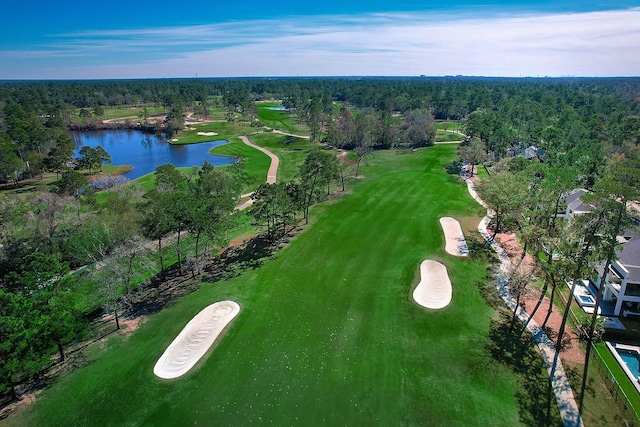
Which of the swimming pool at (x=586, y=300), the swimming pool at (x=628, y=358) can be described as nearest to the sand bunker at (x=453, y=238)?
the swimming pool at (x=586, y=300)

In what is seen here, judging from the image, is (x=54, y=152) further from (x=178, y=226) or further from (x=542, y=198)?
(x=542, y=198)

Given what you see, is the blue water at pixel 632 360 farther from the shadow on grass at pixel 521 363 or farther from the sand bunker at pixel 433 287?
the sand bunker at pixel 433 287

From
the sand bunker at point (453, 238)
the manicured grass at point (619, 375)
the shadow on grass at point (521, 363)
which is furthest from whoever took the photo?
the sand bunker at point (453, 238)

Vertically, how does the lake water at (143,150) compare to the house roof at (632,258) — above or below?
below

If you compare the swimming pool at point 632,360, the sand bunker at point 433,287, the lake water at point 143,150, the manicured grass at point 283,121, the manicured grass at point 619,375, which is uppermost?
the manicured grass at point 283,121

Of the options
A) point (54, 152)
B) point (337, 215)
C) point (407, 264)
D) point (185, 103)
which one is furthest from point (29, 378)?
point (185, 103)

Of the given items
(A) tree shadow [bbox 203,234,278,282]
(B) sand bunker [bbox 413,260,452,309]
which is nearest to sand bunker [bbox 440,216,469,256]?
(B) sand bunker [bbox 413,260,452,309]
